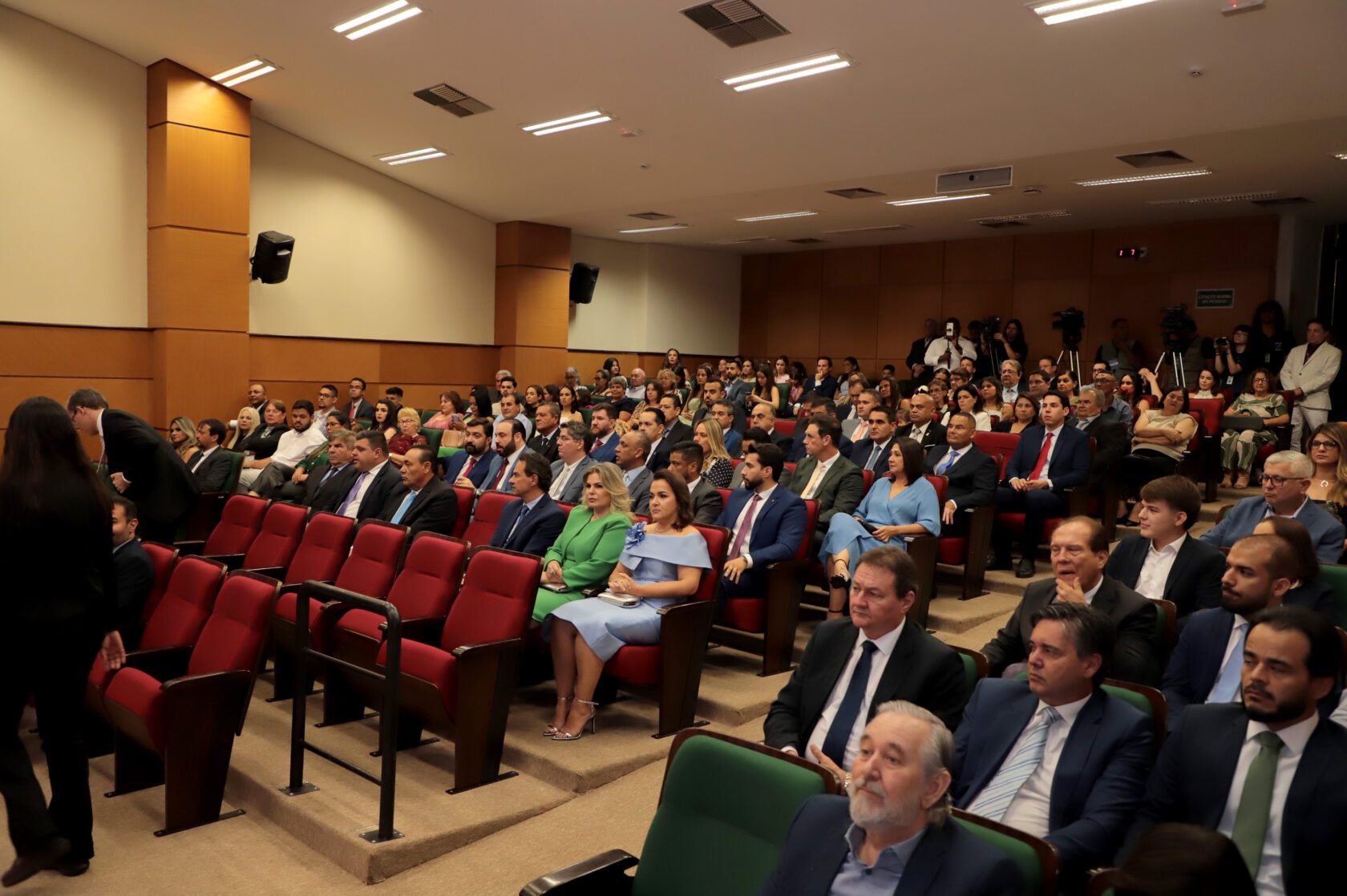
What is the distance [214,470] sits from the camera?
20.1 feet

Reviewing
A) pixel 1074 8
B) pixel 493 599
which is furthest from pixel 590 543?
pixel 1074 8

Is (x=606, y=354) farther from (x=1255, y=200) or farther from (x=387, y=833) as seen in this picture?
(x=387, y=833)

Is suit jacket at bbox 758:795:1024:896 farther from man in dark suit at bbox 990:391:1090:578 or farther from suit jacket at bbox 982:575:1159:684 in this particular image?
man in dark suit at bbox 990:391:1090:578

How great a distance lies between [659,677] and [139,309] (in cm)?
679

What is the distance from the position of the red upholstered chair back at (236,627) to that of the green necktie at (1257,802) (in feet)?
8.85

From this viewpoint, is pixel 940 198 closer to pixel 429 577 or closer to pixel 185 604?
pixel 429 577

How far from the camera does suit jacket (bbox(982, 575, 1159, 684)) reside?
101 inches

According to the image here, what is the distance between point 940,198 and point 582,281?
4.63 meters

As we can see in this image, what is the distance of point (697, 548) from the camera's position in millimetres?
3582

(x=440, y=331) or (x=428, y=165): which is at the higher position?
(x=428, y=165)

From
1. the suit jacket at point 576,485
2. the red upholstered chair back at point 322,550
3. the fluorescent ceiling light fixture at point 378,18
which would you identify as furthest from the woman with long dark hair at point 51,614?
the fluorescent ceiling light fixture at point 378,18

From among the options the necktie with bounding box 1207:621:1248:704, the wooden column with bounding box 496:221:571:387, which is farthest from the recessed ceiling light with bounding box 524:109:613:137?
the necktie with bounding box 1207:621:1248:704

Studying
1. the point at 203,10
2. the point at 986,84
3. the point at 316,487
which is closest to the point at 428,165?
the point at 203,10

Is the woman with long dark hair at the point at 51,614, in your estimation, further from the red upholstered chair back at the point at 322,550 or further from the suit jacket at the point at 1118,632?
the suit jacket at the point at 1118,632
